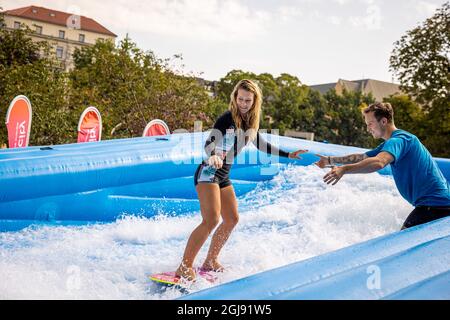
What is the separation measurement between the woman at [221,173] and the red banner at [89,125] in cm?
462

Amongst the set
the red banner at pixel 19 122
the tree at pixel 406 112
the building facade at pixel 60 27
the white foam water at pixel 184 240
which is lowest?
the white foam water at pixel 184 240

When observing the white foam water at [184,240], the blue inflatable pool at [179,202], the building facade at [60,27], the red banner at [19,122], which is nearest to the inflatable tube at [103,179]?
the blue inflatable pool at [179,202]

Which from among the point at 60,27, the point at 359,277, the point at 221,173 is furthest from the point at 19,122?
the point at 60,27

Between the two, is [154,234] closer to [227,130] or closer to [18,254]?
[18,254]

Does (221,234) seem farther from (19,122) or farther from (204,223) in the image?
(19,122)

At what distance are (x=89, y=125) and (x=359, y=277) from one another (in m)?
6.35

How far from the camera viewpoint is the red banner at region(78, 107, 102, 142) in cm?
726

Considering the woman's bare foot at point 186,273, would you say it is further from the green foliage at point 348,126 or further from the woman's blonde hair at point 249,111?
the green foliage at point 348,126

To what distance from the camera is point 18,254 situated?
3412 mm

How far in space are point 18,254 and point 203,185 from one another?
4.95 ft

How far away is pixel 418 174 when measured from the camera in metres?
3.06

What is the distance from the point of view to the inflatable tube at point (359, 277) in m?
1.65

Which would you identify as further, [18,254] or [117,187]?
[117,187]
